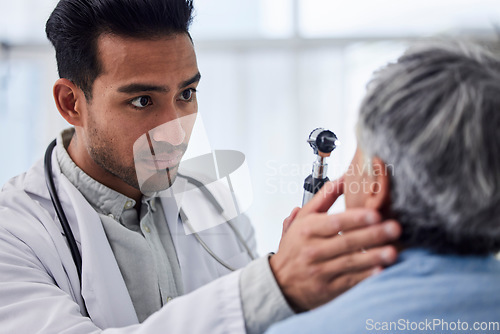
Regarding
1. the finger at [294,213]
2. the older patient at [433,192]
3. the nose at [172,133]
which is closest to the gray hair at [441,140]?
the older patient at [433,192]

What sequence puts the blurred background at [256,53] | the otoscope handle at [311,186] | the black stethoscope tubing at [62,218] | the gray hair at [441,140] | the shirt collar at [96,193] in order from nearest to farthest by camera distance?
the gray hair at [441,140] < the otoscope handle at [311,186] < the black stethoscope tubing at [62,218] < the shirt collar at [96,193] < the blurred background at [256,53]

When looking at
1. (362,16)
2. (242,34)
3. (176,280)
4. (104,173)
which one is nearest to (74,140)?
(104,173)

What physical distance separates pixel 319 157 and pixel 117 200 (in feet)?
1.61

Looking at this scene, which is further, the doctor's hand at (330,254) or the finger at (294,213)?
the finger at (294,213)

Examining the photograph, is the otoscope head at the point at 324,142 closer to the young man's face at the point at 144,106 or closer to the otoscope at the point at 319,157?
the otoscope at the point at 319,157

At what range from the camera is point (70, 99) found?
108cm

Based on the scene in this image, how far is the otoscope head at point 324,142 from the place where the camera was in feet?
2.45

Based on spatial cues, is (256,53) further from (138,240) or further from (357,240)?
(357,240)

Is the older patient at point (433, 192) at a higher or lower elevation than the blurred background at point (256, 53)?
lower

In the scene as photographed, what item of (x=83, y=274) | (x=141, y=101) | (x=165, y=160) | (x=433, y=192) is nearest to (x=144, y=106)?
(x=141, y=101)

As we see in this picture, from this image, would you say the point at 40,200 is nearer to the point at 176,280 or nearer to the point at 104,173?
the point at 104,173

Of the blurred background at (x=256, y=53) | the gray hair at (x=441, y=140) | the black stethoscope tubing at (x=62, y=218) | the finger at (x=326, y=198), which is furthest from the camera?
the blurred background at (x=256, y=53)

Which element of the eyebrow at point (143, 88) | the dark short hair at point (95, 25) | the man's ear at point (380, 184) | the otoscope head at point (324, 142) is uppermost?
the dark short hair at point (95, 25)

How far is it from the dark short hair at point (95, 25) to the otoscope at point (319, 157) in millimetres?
437
